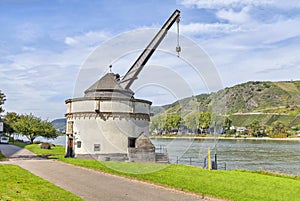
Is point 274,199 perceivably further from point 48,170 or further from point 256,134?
point 256,134

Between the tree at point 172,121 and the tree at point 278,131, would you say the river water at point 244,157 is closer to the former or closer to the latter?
the tree at point 172,121

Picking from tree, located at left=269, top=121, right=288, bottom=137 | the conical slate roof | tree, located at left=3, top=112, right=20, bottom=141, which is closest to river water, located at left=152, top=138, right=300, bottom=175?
the conical slate roof

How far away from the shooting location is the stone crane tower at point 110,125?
101 ft

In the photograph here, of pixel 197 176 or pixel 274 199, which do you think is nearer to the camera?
pixel 274 199

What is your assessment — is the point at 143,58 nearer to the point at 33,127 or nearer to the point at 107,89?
the point at 107,89

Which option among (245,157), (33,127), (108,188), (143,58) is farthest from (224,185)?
(33,127)

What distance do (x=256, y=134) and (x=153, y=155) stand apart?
12042cm

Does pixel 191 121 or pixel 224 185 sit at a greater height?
pixel 191 121

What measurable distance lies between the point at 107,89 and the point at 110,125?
376 cm

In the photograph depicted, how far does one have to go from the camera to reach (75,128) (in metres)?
31.7

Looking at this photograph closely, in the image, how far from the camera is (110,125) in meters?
30.9

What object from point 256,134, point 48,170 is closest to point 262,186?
point 48,170

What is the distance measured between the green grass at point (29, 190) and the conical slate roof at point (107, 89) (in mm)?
15596

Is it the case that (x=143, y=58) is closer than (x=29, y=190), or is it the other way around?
(x=29, y=190)
